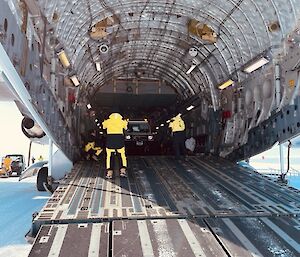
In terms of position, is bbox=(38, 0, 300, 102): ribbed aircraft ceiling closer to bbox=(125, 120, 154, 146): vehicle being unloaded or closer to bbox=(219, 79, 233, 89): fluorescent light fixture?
bbox=(219, 79, 233, 89): fluorescent light fixture

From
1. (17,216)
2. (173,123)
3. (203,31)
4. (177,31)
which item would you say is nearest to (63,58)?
(17,216)

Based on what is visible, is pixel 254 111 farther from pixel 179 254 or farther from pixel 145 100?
pixel 145 100

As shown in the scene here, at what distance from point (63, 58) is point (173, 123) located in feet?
15.1

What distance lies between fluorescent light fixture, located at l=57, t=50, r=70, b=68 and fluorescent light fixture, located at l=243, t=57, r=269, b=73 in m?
4.50

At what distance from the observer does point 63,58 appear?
24.8 ft

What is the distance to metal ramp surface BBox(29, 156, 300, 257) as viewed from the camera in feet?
11.7

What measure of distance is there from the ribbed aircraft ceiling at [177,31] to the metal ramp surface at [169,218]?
10.9ft

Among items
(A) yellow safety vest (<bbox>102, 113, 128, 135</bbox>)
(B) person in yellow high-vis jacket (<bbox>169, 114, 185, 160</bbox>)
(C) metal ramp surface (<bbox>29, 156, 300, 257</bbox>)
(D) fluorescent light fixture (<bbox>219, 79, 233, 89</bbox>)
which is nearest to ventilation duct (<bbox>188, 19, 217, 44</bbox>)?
(D) fluorescent light fixture (<bbox>219, 79, 233, 89</bbox>)

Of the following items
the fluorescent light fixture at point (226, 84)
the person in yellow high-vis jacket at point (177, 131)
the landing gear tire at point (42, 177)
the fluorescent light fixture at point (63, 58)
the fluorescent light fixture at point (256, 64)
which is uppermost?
the fluorescent light fixture at point (63, 58)

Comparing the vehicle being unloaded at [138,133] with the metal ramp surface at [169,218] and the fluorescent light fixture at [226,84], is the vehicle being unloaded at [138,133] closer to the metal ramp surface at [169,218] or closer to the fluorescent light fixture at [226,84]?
the fluorescent light fixture at [226,84]

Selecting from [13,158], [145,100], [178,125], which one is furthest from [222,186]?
[13,158]

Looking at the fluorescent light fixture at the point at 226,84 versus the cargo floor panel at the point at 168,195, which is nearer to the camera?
the cargo floor panel at the point at 168,195

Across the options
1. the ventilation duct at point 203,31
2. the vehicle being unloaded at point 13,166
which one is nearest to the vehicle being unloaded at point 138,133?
the ventilation duct at point 203,31

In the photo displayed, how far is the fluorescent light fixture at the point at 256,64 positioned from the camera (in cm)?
750
